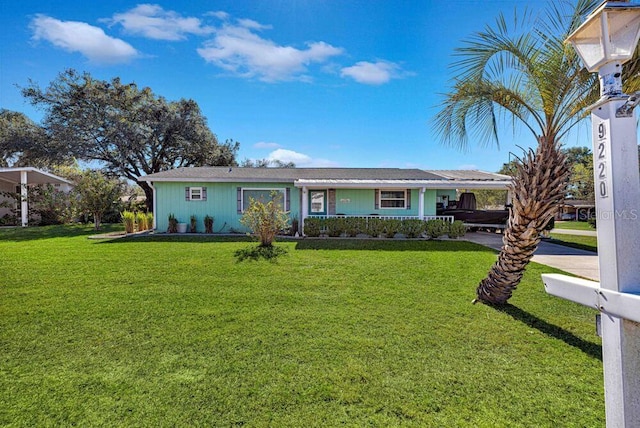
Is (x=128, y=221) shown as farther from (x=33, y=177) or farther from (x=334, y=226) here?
(x=33, y=177)

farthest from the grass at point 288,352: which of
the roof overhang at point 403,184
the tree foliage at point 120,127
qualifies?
the tree foliage at point 120,127

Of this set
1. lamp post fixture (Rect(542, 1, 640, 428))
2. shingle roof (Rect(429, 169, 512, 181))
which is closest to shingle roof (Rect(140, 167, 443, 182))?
shingle roof (Rect(429, 169, 512, 181))

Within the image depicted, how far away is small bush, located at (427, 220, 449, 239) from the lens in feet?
41.2

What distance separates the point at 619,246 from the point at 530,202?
9.42ft

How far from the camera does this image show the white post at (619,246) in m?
1.44

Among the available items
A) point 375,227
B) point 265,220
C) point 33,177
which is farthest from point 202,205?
point 33,177

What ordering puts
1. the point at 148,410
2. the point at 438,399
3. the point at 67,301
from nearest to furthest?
the point at 148,410, the point at 438,399, the point at 67,301

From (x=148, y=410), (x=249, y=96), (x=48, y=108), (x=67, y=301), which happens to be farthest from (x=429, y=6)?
(x=48, y=108)

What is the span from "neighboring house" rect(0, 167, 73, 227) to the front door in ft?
52.0

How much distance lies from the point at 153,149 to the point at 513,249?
26765mm

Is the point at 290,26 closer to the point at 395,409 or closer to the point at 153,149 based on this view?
the point at 395,409

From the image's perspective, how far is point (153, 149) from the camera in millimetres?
24688

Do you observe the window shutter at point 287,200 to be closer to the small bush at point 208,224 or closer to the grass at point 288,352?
the small bush at point 208,224

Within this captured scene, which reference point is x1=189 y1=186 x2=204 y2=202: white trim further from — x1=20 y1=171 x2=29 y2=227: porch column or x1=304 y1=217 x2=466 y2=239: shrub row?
x1=20 y1=171 x2=29 y2=227: porch column
